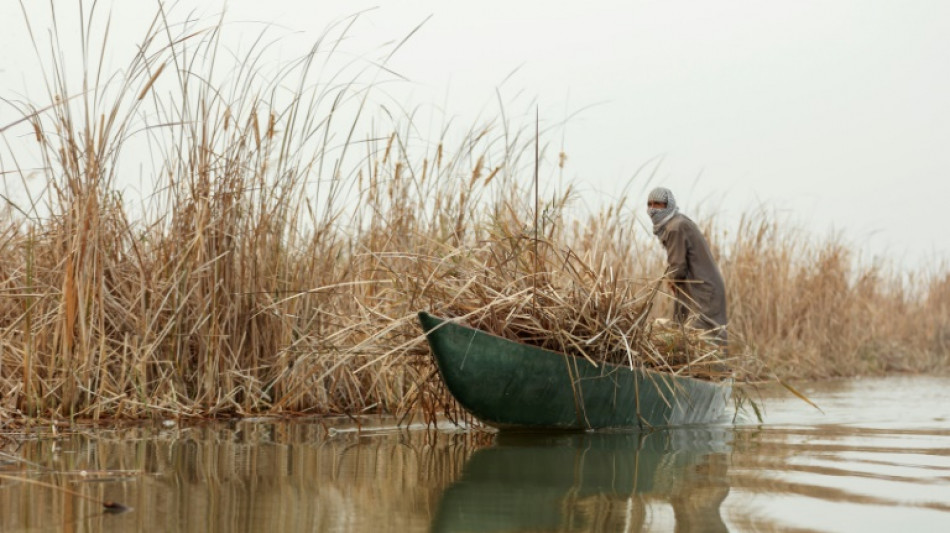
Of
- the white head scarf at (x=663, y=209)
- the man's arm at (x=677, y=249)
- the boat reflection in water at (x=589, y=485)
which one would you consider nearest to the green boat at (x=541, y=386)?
the boat reflection in water at (x=589, y=485)

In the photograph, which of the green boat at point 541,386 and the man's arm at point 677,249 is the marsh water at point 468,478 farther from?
the man's arm at point 677,249

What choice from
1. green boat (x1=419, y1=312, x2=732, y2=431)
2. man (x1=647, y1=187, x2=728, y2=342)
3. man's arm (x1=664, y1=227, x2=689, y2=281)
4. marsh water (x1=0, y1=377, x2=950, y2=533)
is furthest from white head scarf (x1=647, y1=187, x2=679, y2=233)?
green boat (x1=419, y1=312, x2=732, y2=431)

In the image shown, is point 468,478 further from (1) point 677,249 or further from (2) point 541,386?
(1) point 677,249

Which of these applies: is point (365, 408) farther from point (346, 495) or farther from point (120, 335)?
point (346, 495)

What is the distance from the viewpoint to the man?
8.02 metres

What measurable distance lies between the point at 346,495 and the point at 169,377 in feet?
10.1

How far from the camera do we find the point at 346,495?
4.00 m

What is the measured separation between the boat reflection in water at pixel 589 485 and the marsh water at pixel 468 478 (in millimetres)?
10

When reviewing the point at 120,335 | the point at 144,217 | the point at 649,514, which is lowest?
the point at 649,514

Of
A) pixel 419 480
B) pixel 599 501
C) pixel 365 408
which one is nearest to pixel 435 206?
pixel 365 408

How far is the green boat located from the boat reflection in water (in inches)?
5.2

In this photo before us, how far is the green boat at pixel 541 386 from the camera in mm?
5496

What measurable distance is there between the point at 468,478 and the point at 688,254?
4125 mm

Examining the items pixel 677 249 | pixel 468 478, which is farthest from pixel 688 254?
pixel 468 478
